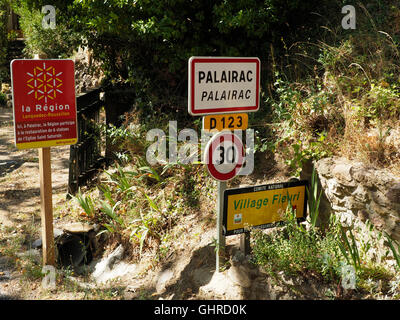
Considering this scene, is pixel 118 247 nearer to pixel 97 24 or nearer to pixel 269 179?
pixel 269 179

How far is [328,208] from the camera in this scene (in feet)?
13.7

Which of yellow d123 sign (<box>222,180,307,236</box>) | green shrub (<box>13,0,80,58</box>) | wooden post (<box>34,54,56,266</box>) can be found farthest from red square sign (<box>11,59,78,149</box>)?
green shrub (<box>13,0,80,58</box>)

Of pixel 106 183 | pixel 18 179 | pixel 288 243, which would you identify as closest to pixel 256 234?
pixel 288 243

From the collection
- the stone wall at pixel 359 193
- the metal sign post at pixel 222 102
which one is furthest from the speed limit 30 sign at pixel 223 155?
the stone wall at pixel 359 193

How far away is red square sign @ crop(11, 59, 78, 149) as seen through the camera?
4090mm

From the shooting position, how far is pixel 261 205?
3801 mm

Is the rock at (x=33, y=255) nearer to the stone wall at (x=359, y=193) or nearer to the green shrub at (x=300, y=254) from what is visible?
the green shrub at (x=300, y=254)

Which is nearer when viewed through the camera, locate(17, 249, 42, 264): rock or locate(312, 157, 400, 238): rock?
locate(312, 157, 400, 238): rock

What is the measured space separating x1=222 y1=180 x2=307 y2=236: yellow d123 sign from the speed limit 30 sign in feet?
0.64

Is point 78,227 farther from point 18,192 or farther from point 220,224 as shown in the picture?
point 220,224

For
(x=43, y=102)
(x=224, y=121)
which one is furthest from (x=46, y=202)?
(x=224, y=121)

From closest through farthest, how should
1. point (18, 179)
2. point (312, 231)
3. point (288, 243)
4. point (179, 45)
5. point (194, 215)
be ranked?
point (288, 243)
point (312, 231)
point (194, 215)
point (179, 45)
point (18, 179)

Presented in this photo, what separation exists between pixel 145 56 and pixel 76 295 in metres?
4.21

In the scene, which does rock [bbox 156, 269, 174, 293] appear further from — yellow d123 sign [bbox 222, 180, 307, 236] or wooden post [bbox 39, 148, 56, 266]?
wooden post [bbox 39, 148, 56, 266]
